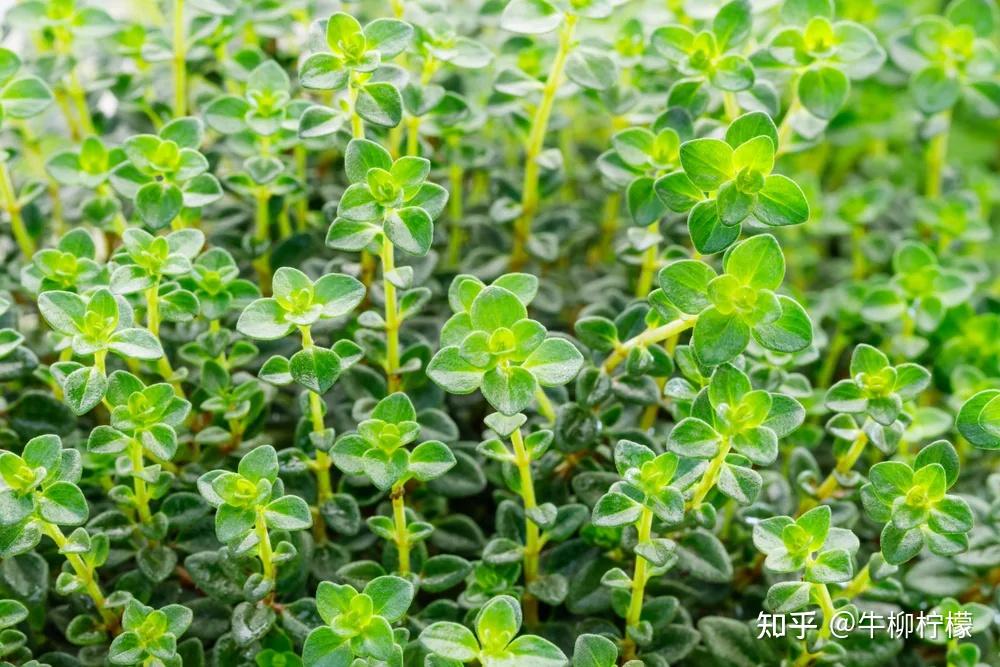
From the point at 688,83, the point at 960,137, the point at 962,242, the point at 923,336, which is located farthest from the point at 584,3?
the point at 960,137

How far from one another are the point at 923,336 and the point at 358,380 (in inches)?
26.0

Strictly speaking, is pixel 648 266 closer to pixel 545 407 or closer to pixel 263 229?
pixel 545 407

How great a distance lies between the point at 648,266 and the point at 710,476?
29 cm

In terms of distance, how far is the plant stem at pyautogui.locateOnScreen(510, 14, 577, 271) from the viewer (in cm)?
112

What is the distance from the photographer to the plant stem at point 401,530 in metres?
0.96

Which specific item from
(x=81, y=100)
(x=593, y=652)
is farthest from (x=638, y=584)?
(x=81, y=100)

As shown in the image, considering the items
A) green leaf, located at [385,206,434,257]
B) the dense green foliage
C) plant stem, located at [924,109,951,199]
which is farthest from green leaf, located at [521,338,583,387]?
plant stem, located at [924,109,951,199]

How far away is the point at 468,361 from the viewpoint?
2.89 ft

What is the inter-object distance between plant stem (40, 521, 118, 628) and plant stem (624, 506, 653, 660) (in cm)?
46

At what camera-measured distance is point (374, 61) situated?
0.97 metres

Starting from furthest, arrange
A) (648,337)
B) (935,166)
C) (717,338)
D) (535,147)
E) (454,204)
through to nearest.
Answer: (935,166) < (454,204) < (535,147) < (648,337) < (717,338)

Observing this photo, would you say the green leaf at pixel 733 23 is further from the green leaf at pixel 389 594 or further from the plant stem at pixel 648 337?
the green leaf at pixel 389 594

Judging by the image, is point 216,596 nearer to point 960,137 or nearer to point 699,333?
point 699,333

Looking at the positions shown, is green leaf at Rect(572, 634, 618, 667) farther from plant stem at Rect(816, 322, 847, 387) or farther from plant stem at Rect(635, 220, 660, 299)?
plant stem at Rect(816, 322, 847, 387)
